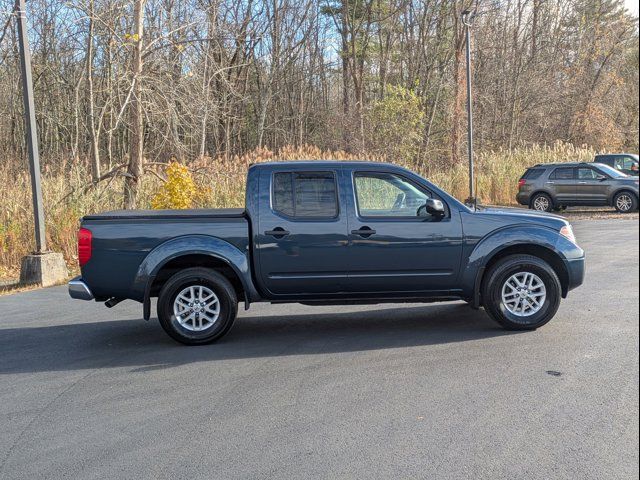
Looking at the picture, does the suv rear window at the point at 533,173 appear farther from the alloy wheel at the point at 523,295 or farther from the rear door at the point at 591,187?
the alloy wheel at the point at 523,295

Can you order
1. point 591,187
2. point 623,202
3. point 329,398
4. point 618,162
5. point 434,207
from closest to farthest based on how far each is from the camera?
point 329,398, point 434,207, point 623,202, point 591,187, point 618,162

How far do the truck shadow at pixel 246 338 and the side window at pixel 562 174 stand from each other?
1473 centimetres

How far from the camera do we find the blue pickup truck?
662 cm

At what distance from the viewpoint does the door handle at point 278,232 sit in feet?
21.8

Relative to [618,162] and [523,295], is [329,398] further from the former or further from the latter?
[618,162]

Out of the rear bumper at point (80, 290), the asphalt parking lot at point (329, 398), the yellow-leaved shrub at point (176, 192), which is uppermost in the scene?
the yellow-leaved shrub at point (176, 192)

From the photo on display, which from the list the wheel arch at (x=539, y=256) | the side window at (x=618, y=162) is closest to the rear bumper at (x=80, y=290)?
the wheel arch at (x=539, y=256)

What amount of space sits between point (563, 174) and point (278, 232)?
17.1 m

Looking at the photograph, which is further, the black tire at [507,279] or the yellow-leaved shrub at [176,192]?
the yellow-leaved shrub at [176,192]

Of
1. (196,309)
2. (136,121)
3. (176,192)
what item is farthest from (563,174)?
(196,309)

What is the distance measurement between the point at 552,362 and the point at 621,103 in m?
39.0

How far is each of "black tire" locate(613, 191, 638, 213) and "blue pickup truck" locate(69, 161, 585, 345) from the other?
15.0 meters

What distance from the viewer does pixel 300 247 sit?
6648 mm

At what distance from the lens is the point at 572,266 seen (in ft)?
22.5
